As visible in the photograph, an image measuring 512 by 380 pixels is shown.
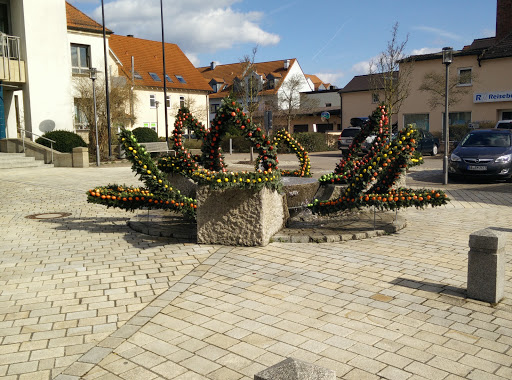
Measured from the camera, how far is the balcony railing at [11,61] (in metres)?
24.2

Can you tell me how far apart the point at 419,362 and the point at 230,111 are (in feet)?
16.0

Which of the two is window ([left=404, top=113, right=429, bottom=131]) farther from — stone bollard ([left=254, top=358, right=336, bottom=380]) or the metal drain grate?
stone bollard ([left=254, top=358, right=336, bottom=380])

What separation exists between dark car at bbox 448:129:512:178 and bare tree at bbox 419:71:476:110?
18.3 m

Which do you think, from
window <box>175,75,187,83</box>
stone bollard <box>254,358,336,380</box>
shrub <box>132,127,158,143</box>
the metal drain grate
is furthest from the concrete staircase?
window <box>175,75,187,83</box>

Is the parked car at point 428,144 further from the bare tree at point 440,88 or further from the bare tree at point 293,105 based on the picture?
the bare tree at point 293,105

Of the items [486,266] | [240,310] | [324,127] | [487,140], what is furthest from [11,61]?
[324,127]

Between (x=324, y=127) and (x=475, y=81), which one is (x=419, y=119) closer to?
(x=475, y=81)

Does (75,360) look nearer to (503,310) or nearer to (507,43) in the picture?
(503,310)

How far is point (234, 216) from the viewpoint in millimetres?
7215

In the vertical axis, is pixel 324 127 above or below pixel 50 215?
above

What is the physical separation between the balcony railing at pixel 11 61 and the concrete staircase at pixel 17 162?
436cm

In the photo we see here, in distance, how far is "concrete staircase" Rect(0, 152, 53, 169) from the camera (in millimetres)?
21242

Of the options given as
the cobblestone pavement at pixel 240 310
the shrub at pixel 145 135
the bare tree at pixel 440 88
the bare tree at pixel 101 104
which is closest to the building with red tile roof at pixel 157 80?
the shrub at pixel 145 135

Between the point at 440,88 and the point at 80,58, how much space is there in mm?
24613
